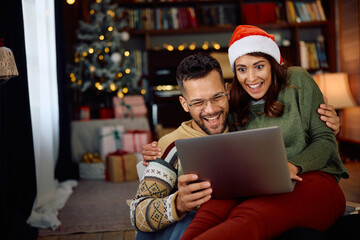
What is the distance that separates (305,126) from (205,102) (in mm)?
403

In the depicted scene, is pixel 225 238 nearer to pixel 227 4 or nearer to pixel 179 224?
pixel 179 224

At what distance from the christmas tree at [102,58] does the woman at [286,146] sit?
→ 9.56 feet

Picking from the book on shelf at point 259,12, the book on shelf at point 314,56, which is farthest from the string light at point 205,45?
the book on shelf at point 314,56

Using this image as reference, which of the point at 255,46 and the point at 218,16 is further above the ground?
the point at 218,16

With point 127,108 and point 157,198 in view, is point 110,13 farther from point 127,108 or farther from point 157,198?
point 157,198

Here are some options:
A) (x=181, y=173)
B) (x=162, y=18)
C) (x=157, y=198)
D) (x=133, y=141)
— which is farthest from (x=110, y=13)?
(x=157, y=198)

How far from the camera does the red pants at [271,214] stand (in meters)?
1.00

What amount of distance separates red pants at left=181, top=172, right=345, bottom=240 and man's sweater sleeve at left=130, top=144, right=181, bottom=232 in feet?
0.44

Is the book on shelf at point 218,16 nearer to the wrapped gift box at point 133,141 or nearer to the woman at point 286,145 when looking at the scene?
the wrapped gift box at point 133,141

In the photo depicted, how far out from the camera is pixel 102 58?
4441 millimetres

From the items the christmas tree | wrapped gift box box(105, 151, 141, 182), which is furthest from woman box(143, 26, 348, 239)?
the christmas tree

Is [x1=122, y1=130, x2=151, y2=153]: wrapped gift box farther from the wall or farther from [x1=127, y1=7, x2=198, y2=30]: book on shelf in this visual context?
the wall

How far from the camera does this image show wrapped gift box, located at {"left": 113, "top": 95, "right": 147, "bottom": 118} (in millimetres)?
4219

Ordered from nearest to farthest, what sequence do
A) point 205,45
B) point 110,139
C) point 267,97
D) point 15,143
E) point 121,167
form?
point 267,97 < point 15,143 < point 121,167 < point 110,139 < point 205,45
